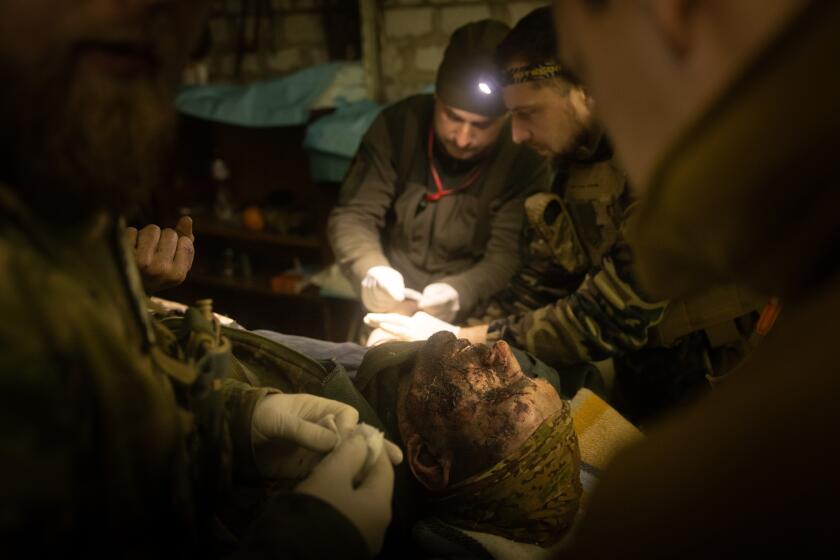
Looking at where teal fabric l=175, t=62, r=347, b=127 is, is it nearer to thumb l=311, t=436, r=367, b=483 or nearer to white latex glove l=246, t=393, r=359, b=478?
white latex glove l=246, t=393, r=359, b=478

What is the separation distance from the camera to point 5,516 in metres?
0.56

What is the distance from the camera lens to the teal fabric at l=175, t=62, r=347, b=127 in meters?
3.72

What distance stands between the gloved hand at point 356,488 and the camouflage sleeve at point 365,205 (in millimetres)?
1886

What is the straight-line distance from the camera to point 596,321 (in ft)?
6.92

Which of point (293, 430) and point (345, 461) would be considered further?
point (293, 430)

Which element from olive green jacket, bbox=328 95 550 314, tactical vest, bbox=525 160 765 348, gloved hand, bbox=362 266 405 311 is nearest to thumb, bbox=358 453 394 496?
tactical vest, bbox=525 160 765 348

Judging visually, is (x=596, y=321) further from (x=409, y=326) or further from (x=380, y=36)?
(x=380, y=36)

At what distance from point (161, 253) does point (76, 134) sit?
961mm

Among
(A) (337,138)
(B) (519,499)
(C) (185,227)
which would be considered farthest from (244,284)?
(B) (519,499)

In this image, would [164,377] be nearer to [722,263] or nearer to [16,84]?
[16,84]

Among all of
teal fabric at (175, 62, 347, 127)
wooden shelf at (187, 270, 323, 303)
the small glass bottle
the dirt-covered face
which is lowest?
wooden shelf at (187, 270, 323, 303)

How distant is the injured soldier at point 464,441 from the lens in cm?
147

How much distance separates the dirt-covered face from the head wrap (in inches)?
54.5

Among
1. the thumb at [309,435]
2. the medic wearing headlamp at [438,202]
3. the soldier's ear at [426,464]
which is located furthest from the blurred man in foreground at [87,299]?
the medic wearing headlamp at [438,202]
